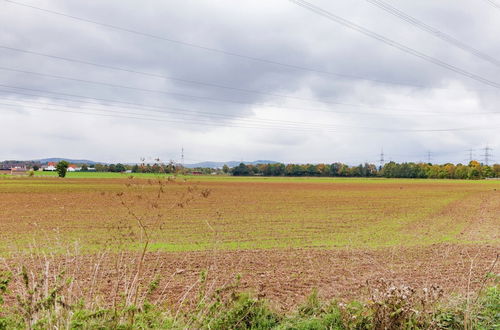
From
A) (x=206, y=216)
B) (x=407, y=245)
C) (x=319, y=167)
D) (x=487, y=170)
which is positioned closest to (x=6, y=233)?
(x=206, y=216)

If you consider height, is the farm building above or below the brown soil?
above

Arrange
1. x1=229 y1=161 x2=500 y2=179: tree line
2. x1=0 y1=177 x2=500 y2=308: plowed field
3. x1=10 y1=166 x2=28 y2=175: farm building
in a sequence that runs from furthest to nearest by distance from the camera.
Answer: x1=229 y1=161 x2=500 y2=179: tree line, x1=10 y1=166 x2=28 y2=175: farm building, x1=0 y1=177 x2=500 y2=308: plowed field

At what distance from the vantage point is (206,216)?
29.3 metres

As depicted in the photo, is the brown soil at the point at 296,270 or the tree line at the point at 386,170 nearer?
the brown soil at the point at 296,270

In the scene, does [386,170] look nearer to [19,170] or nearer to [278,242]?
[19,170]

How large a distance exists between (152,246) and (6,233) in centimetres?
904

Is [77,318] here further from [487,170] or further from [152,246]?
[487,170]

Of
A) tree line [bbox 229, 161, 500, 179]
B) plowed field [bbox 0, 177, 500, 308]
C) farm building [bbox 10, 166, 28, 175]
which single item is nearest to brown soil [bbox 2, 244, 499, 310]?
plowed field [bbox 0, 177, 500, 308]

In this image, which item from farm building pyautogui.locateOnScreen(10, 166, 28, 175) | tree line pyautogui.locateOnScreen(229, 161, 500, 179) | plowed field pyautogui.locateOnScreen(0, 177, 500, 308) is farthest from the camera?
tree line pyautogui.locateOnScreen(229, 161, 500, 179)

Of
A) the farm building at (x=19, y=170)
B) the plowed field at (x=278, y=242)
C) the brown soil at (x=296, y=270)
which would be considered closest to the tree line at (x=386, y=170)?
the farm building at (x=19, y=170)

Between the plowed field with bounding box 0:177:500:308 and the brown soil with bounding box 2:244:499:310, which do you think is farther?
the plowed field with bounding box 0:177:500:308

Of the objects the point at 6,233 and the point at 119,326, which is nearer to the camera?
the point at 119,326

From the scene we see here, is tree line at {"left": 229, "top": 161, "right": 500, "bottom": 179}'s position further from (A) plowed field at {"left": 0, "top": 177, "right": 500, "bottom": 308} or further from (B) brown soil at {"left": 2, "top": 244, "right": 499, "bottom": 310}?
(B) brown soil at {"left": 2, "top": 244, "right": 499, "bottom": 310}

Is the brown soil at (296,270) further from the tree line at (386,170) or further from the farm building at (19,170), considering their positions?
the tree line at (386,170)
